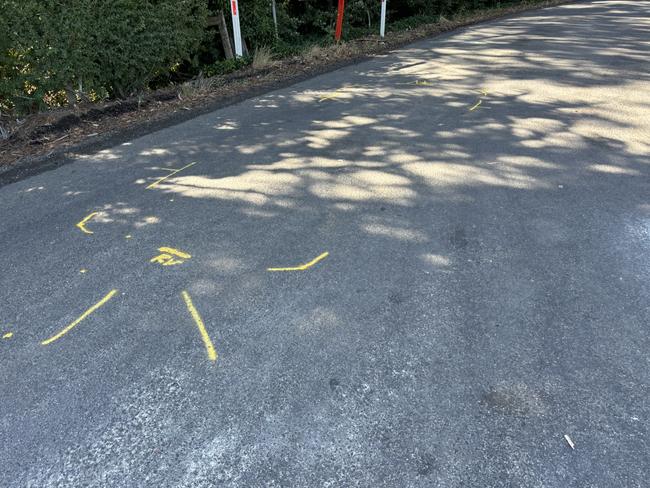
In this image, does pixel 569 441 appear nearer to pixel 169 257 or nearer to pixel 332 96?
pixel 169 257

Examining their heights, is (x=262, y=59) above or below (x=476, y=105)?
above

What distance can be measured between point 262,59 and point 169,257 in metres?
7.67

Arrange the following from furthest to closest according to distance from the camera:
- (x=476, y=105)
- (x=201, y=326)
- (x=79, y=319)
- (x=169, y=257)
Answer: (x=476, y=105), (x=169, y=257), (x=79, y=319), (x=201, y=326)

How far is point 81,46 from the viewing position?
7.23 meters

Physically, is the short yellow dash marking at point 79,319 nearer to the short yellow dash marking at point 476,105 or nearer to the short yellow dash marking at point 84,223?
the short yellow dash marking at point 84,223

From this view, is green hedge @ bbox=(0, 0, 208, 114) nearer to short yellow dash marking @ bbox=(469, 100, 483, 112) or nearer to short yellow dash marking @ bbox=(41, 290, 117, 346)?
short yellow dash marking @ bbox=(41, 290, 117, 346)

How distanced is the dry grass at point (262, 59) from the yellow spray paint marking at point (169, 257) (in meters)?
7.25

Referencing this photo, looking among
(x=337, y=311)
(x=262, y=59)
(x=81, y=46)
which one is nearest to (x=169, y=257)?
(x=337, y=311)

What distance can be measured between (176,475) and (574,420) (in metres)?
1.96

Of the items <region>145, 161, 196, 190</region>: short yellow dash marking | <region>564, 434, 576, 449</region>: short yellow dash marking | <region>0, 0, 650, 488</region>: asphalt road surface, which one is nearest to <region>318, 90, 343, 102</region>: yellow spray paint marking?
<region>0, 0, 650, 488</region>: asphalt road surface

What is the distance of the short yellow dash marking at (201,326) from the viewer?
9.84 feet

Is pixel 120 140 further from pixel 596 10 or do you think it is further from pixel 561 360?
pixel 596 10

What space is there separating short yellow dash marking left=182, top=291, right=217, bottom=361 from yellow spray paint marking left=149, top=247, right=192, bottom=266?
464 mm

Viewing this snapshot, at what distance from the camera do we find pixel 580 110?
275 inches
